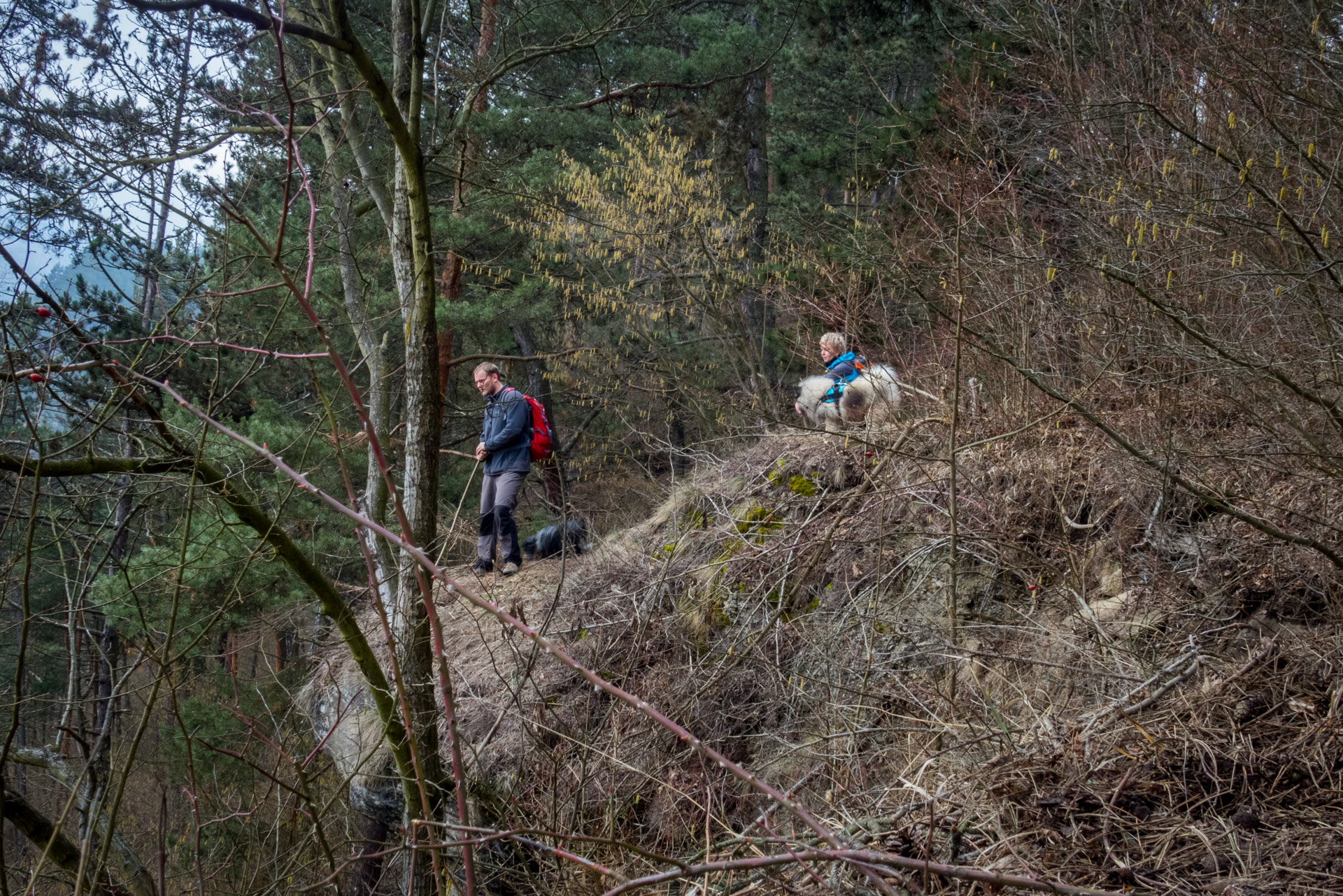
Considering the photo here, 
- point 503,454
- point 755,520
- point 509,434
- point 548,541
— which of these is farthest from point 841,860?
point 548,541

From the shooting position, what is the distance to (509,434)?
25.5ft

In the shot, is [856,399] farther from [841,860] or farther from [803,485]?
[841,860]

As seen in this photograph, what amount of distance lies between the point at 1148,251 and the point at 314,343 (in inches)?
427

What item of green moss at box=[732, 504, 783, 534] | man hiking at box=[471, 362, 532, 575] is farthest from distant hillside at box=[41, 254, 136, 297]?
green moss at box=[732, 504, 783, 534]

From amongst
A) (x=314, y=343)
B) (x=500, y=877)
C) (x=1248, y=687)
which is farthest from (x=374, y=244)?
(x=1248, y=687)

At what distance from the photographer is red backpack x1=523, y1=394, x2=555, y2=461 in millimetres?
7812

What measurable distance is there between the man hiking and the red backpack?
57 millimetres

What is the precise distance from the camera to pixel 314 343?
A: 1222 centimetres

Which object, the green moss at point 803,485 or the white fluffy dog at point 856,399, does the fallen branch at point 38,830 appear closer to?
the green moss at point 803,485

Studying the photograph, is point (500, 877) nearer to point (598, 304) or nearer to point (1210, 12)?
point (1210, 12)

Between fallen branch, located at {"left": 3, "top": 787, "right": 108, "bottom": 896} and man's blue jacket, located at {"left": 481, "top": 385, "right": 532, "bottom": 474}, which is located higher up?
man's blue jacket, located at {"left": 481, "top": 385, "right": 532, "bottom": 474}

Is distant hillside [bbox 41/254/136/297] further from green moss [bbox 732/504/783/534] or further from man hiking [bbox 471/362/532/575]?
green moss [bbox 732/504/783/534]

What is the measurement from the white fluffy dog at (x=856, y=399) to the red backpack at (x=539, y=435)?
2.37 meters

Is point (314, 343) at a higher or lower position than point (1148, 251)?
higher
